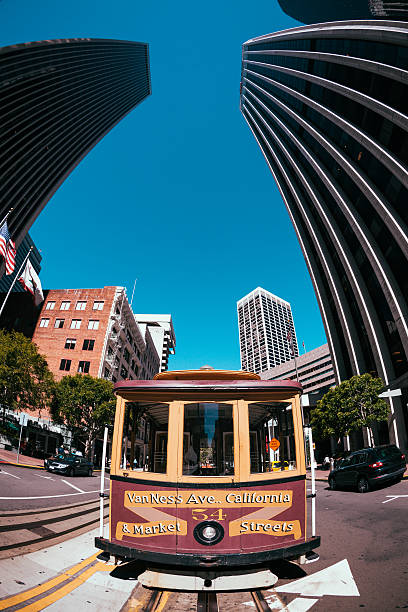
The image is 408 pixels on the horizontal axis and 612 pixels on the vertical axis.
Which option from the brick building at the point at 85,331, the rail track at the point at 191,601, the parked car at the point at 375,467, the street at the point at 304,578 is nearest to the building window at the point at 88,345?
the brick building at the point at 85,331

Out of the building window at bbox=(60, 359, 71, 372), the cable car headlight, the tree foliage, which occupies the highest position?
the building window at bbox=(60, 359, 71, 372)

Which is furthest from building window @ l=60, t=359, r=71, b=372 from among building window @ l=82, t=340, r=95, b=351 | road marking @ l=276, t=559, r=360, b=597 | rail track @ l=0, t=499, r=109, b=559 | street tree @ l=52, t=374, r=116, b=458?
road marking @ l=276, t=559, r=360, b=597

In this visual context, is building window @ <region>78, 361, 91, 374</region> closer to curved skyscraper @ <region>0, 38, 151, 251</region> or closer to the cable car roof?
curved skyscraper @ <region>0, 38, 151, 251</region>

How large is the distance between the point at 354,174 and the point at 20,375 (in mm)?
37027

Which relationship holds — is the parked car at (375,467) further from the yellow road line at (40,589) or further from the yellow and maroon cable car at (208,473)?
the yellow road line at (40,589)

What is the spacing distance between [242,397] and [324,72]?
43692 mm

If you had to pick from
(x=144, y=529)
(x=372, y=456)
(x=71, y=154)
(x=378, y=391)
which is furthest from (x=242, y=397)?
(x=71, y=154)

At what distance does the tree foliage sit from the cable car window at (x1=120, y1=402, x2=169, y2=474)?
1089 inches

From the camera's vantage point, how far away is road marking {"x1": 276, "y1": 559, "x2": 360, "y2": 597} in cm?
334

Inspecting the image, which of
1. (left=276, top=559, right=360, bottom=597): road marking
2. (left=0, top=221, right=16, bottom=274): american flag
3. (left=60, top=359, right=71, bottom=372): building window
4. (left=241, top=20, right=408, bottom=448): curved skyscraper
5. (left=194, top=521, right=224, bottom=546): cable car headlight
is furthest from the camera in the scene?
(left=60, top=359, right=71, bottom=372): building window

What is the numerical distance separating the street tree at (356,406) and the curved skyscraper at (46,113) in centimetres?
4218

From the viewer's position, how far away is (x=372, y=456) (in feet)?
36.6

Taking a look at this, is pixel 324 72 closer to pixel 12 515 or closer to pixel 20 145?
pixel 20 145

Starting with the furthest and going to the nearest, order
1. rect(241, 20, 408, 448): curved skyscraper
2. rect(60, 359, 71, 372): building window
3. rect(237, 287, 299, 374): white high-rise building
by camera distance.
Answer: rect(237, 287, 299, 374): white high-rise building
rect(60, 359, 71, 372): building window
rect(241, 20, 408, 448): curved skyscraper
